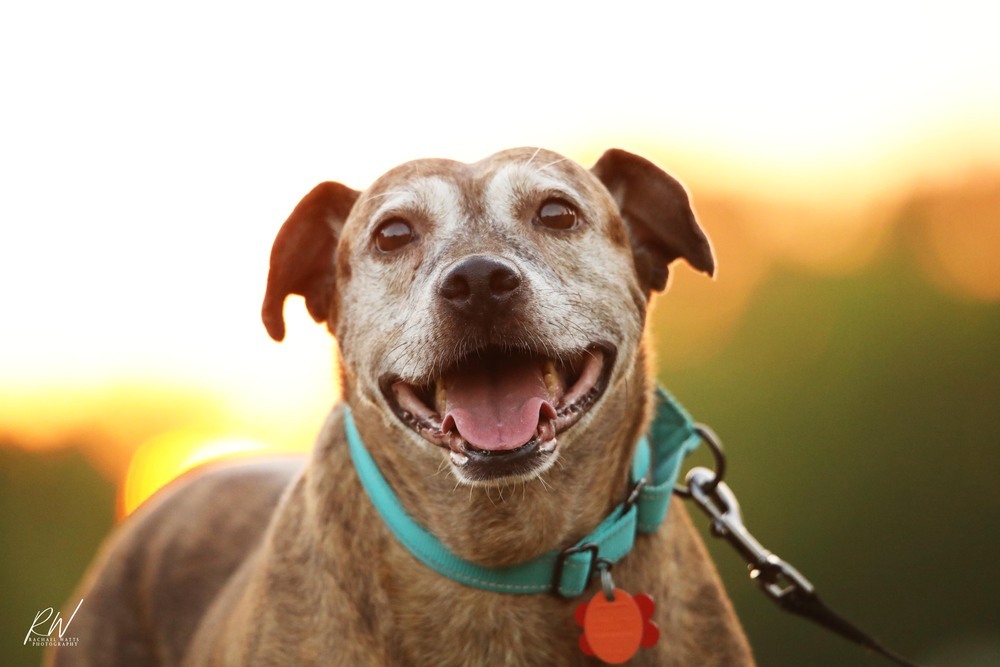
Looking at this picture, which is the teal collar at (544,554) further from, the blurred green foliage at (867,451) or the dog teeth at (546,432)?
the blurred green foliage at (867,451)

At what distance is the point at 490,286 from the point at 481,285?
0.03 meters

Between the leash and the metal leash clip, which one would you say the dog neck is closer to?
the leash

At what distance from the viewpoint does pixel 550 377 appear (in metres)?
3.26

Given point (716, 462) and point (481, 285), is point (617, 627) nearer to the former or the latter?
point (716, 462)

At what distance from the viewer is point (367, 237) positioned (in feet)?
12.1

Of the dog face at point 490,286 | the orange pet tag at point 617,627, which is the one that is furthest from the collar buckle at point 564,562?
the dog face at point 490,286

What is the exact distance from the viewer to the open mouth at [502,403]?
9.95 ft

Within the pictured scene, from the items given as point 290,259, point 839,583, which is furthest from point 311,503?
point 839,583

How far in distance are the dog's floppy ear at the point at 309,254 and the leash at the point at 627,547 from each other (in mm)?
446

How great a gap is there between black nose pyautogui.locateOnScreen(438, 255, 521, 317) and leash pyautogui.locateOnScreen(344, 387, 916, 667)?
671 mm

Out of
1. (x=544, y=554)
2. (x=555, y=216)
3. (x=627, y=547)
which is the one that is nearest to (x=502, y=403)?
(x=544, y=554)

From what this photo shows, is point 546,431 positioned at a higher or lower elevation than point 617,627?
higher

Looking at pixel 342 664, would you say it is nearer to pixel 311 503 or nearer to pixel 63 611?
pixel 311 503

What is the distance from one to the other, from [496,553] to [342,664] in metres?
0.58
